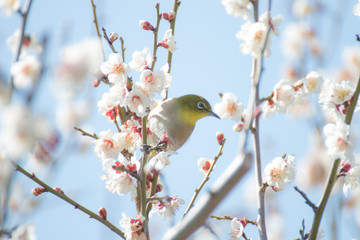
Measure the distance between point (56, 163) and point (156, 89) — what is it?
2.83 ft

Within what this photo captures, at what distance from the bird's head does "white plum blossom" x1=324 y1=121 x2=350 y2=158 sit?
2141 mm

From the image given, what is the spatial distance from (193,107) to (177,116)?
0.66 metres

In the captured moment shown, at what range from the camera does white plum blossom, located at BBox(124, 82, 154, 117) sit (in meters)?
2.67

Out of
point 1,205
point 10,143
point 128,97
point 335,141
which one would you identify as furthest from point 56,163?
A: point 335,141

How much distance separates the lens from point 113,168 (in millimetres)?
2518

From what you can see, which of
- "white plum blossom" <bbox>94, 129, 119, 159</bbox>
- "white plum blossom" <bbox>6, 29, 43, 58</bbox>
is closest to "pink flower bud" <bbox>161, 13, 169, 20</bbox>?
"white plum blossom" <bbox>94, 129, 119, 159</bbox>

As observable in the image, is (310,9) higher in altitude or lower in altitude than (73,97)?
higher

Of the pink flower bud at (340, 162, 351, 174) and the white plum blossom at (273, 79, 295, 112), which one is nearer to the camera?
the pink flower bud at (340, 162, 351, 174)

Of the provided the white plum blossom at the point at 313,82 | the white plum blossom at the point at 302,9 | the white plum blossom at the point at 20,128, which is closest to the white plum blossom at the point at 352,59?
the white plum blossom at the point at 302,9

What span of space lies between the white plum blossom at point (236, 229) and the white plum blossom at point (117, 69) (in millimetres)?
1122

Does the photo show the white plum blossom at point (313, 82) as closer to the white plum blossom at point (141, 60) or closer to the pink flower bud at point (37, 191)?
the white plum blossom at point (141, 60)

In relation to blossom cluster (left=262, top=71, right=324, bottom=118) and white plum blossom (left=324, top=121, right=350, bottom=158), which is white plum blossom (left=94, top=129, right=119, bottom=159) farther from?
white plum blossom (left=324, top=121, right=350, bottom=158)

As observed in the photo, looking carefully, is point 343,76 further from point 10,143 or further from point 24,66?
point 10,143

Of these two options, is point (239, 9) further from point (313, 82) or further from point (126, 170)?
point (126, 170)
